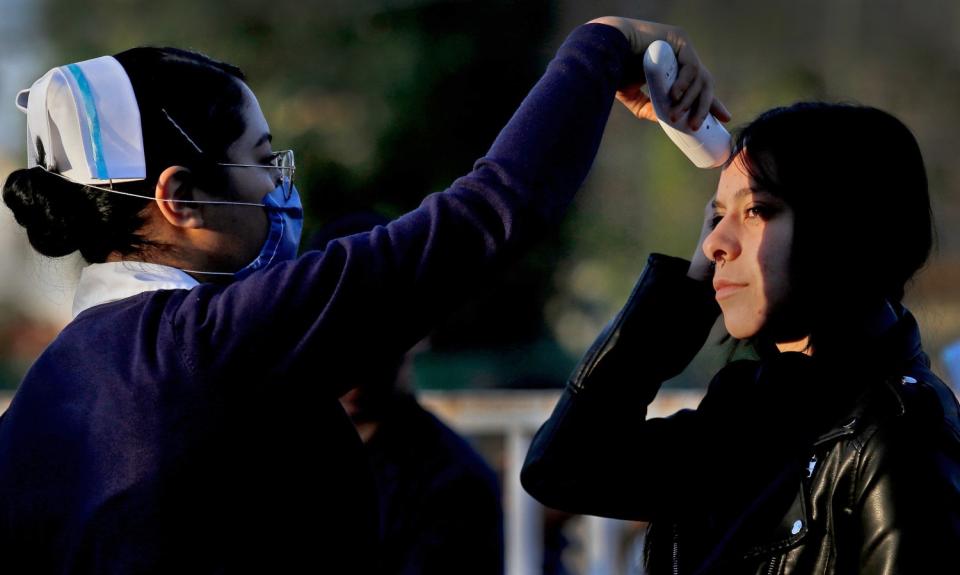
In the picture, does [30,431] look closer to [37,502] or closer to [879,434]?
[37,502]

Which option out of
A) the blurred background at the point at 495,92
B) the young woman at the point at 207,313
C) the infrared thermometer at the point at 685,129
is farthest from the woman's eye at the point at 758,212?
the blurred background at the point at 495,92

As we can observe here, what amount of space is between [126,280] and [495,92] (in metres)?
5.93

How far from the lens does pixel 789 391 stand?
6.04 feet

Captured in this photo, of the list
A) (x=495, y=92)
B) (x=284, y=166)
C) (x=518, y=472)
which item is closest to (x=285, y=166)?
(x=284, y=166)

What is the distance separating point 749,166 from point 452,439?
54.7 inches

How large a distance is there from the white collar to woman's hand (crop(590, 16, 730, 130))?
26.4 inches

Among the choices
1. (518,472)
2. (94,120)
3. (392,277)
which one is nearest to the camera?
(392,277)

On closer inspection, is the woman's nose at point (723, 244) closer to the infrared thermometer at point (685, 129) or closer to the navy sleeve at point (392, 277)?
the infrared thermometer at point (685, 129)

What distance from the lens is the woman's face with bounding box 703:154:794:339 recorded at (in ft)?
6.02

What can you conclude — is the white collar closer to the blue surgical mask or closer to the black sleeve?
the blue surgical mask

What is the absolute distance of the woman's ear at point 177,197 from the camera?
1.72m

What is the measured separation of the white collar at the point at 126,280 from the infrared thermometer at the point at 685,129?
0.71 meters

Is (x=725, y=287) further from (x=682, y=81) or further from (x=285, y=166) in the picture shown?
(x=285, y=166)

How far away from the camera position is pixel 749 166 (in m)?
1.88
